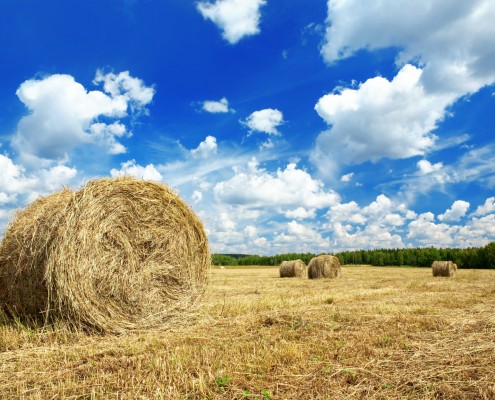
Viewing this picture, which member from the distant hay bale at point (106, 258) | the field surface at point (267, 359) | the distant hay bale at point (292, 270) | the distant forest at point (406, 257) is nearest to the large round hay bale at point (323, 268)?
the distant hay bale at point (292, 270)

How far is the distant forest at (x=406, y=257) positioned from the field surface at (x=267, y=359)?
34866mm

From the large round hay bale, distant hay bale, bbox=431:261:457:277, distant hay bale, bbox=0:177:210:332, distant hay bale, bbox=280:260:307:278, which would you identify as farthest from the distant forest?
distant hay bale, bbox=0:177:210:332

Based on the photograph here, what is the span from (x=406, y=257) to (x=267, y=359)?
7572 cm

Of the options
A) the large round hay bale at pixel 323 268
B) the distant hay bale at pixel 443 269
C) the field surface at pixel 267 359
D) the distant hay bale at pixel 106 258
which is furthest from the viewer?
the distant hay bale at pixel 443 269

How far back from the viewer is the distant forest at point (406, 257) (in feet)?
190

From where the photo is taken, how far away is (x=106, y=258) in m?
6.86

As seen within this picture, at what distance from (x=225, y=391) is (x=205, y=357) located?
38.1 inches

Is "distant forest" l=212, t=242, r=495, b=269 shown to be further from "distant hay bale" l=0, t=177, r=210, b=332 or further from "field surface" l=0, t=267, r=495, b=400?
"field surface" l=0, t=267, r=495, b=400

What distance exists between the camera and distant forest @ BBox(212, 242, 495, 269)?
58.0 m

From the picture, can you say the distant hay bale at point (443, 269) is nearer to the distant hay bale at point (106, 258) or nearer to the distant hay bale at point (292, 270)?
the distant hay bale at point (292, 270)

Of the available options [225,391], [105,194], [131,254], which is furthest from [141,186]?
[225,391]

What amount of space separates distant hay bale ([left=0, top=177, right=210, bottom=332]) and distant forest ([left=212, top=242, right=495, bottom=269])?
33.3 m

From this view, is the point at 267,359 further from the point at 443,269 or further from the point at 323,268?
the point at 443,269

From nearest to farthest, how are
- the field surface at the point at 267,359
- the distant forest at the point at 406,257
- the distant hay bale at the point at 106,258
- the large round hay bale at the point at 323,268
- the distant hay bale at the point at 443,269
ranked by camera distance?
1. the field surface at the point at 267,359
2. the distant hay bale at the point at 106,258
3. the large round hay bale at the point at 323,268
4. the distant hay bale at the point at 443,269
5. the distant forest at the point at 406,257
